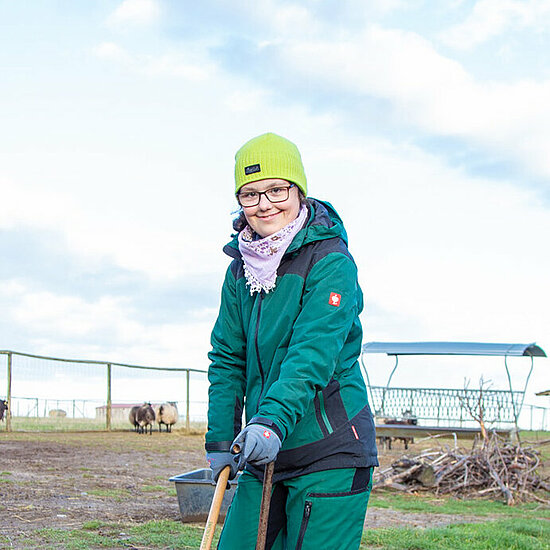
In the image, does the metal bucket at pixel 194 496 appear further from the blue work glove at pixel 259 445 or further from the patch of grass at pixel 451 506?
the blue work glove at pixel 259 445

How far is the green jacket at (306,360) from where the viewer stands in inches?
107

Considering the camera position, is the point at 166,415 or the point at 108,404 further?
the point at 166,415

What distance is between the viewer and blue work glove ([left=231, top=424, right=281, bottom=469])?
257 centimetres

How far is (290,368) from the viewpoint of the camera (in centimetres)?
270

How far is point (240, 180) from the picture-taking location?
3072 mm

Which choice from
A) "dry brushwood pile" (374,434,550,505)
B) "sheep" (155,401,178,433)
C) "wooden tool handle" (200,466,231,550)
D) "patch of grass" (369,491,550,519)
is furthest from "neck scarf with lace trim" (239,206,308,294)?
"sheep" (155,401,178,433)

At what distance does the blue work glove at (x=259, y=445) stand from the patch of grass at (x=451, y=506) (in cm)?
702

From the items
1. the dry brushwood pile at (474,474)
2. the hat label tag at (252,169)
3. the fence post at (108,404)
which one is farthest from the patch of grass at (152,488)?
the fence post at (108,404)

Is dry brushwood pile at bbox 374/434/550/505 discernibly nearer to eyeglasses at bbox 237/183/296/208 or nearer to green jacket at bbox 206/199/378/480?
green jacket at bbox 206/199/378/480

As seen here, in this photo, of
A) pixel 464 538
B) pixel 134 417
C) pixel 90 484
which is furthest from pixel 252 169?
pixel 134 417

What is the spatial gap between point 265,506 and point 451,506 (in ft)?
24.7

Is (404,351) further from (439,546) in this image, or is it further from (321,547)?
(321,547)

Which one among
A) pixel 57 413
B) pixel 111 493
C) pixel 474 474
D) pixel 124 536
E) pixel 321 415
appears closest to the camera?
pixel 321 415

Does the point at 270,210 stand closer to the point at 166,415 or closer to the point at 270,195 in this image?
the point at 270,195
